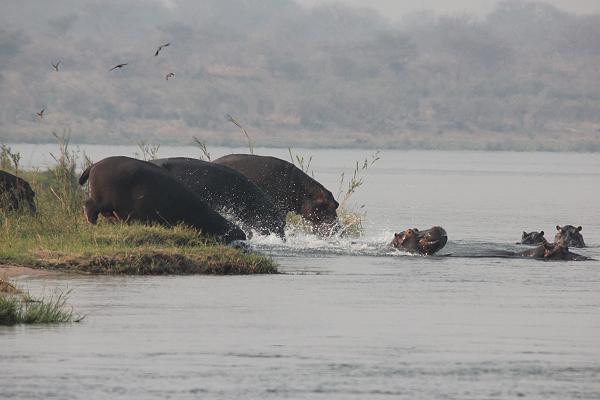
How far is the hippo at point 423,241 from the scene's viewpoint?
23.7 meters

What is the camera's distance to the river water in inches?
474

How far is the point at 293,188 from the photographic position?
84.5 feet

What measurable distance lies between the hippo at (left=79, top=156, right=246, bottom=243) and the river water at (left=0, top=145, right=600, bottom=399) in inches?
48.4

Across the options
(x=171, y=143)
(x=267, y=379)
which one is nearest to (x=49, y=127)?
(x=171, y=143)

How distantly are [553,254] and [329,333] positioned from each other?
30.7 ft

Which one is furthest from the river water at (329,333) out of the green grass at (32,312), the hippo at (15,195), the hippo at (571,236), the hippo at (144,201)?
the hippo at (15,195)

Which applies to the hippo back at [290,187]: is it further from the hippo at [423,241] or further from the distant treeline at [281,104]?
the distant treeline at [281,104]

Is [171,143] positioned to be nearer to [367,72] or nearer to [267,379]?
[367,72]

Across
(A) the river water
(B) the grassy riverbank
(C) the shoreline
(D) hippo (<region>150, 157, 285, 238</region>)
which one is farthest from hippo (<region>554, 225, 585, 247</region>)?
(C) the shoreline

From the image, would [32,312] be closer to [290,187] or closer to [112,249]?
[112,249]

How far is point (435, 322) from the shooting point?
15664 mm

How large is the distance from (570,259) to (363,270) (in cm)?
389

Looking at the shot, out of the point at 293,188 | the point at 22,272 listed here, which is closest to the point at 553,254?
the point at 293,188

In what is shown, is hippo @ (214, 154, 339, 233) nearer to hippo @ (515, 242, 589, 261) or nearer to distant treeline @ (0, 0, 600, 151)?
hippo @ (515, 242, 589, 261)
